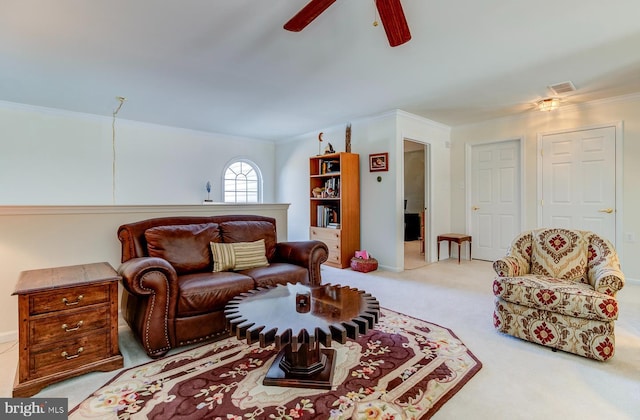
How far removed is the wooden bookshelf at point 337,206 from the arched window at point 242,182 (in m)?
1.82

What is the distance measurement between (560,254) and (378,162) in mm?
2676

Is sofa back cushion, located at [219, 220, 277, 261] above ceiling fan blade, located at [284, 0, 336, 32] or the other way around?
the other way around

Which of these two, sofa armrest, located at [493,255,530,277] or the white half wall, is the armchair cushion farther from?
the white half wall

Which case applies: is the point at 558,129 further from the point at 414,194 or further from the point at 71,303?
the point at 71,303

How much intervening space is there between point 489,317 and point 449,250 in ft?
9.58

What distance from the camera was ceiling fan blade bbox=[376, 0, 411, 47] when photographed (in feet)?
5.25

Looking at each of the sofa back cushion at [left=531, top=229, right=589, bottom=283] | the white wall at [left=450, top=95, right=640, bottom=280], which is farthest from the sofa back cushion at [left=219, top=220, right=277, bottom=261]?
the white wall at [left=450, top=95, right=640, bottom=280]

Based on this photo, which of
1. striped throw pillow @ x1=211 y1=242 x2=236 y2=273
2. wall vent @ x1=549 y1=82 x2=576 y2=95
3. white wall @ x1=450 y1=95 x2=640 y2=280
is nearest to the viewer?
striped throw pillow @ x1=211 y1=242 x2=236 y2=273

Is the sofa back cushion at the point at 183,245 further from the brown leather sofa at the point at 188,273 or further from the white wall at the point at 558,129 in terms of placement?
the white wall at the point at 558,129

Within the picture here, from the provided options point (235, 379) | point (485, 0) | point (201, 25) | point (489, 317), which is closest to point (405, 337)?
point (489, 317)

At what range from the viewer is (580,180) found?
4270mm

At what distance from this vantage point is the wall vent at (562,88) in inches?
138

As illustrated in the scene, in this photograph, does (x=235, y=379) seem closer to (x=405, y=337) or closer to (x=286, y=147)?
(x=405, y=337)

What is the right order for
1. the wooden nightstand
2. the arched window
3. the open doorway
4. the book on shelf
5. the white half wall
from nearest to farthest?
the wooden nightstand, the white half wall, the book on shelf, the arched window, the open doorway
